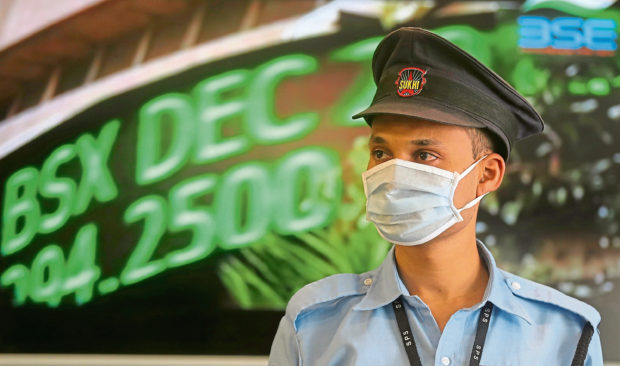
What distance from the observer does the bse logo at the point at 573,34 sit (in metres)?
3.29

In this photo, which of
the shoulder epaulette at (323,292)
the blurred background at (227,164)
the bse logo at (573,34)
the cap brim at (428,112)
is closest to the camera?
the cap brim at (428,112)

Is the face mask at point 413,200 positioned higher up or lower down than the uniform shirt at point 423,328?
higher up

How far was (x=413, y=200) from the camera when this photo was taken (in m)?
1.58

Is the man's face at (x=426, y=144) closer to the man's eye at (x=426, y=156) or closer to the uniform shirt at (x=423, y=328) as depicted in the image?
the man's eye at (x=426, y=156)

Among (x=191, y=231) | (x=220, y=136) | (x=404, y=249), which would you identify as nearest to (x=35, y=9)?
(x=220, y=136)

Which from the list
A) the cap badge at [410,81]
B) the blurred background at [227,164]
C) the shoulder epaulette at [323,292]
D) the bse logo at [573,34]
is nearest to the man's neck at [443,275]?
the shoulder epaulette at [323,292]

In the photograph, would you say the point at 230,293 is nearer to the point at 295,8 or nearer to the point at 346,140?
the point at 346,140

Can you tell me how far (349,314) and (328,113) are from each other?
71.5 inches

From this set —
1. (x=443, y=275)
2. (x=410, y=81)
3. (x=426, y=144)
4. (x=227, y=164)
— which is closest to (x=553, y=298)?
(x=443, y=275)

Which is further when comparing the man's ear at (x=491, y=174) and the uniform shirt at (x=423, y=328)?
the man's ear at (x=491, y=174)

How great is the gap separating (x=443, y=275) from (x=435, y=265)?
1.2 inches

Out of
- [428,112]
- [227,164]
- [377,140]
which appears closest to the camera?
[428,112]

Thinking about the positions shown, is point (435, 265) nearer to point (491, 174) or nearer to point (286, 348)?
point (491, 174)

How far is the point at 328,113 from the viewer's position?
3232 mm
